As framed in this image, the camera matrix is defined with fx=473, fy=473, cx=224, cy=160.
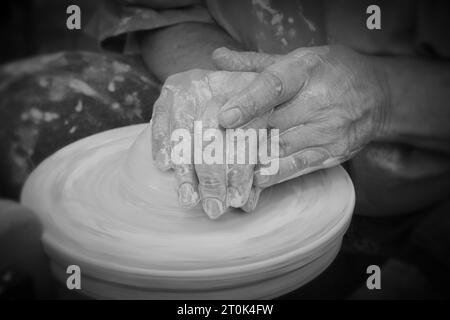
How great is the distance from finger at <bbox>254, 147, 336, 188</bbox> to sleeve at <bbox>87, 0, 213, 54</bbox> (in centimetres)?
64

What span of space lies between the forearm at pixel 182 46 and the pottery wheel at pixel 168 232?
1.46 feet

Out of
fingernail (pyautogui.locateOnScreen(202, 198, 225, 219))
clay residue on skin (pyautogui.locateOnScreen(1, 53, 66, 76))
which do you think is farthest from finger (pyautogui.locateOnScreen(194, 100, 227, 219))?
clay residue on skin (pyautogui.locateOnScreen(1, 53, 66, 76))

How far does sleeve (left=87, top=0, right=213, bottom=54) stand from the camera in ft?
4.12

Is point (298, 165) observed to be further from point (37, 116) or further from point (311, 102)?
point (37, 116)

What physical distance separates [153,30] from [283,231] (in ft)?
2.63

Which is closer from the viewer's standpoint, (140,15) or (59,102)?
(59,102)

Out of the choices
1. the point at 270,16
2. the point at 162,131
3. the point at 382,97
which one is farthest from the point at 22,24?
the point at 382,97

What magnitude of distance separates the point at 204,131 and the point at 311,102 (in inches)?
8.6

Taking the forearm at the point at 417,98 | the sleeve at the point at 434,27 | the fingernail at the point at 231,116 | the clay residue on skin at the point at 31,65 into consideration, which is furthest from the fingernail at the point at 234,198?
the clay residue on skin at the point at 31,65

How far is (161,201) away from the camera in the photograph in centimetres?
77

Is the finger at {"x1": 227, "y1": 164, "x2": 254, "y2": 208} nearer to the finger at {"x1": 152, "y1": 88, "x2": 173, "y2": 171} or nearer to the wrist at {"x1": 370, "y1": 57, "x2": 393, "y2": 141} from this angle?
the finger at {"x1": 152, "y1": 88, "x2": 173, "y2": 171}

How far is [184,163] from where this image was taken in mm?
726

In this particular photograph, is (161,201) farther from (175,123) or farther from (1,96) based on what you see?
(1,96)

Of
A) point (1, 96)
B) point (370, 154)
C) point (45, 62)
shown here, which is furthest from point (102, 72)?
point (370, 154)
